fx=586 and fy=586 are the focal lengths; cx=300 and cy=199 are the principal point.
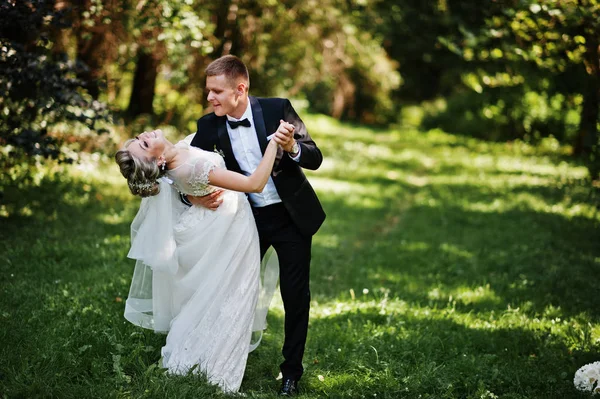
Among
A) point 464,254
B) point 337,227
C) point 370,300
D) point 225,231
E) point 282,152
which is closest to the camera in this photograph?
point 282,152

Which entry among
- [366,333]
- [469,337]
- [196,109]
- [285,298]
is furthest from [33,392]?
[196,109]

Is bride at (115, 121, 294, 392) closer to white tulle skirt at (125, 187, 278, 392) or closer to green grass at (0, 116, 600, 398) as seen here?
white tulle skirt at (125, 187, 278, 392)

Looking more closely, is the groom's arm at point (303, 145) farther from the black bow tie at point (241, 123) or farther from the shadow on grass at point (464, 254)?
the shadow on grass at point (464, 254)

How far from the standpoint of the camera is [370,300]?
6.35 metres

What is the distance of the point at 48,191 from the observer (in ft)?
29.7

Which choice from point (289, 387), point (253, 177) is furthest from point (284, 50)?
point (289, 387)

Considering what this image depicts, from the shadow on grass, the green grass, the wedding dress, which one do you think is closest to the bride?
the wedding dress

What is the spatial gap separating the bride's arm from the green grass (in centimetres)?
139

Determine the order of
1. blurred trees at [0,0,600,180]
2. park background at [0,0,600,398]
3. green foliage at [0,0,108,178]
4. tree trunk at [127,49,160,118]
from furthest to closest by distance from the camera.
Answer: tree trunk at [127,49,160,118]
blurred trees at [0,0,600,180]
green foliage at [0,0,108,178]
park background at [0,0,600,398]

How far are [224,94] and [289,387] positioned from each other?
2.21m

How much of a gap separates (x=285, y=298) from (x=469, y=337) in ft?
6.74

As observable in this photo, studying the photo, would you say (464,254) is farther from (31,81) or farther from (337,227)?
(31,81)

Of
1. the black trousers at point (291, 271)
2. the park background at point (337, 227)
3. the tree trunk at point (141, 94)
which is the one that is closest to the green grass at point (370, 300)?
the park background at point (337, 227)

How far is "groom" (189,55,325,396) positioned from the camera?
4160 millimetres
